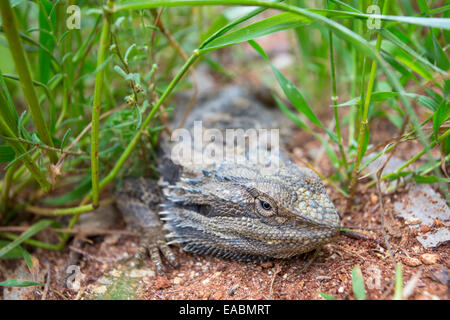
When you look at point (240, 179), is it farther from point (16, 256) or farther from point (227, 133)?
point (16, 256)

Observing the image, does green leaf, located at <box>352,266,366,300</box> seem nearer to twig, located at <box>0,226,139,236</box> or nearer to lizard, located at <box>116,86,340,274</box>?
lizard, located at <box>116,86,340,274</box>

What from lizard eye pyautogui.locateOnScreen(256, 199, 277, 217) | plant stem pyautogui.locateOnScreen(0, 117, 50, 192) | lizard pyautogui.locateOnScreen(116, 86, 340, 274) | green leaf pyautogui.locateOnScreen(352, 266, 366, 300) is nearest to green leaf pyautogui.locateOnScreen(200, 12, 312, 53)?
lizard pyautogui.locateOnScreen(116, 86, 340, 274)

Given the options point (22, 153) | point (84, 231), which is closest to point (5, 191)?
point (84, 231)

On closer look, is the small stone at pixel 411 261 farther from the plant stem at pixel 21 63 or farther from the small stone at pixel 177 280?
the plant stem at pixel 21 63

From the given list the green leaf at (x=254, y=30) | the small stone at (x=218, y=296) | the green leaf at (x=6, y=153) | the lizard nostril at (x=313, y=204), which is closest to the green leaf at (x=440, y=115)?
the lizard nostril at (x=313, y=204)

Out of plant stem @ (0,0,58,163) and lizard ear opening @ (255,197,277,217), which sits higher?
plant stem @ (0,0,58,163)
